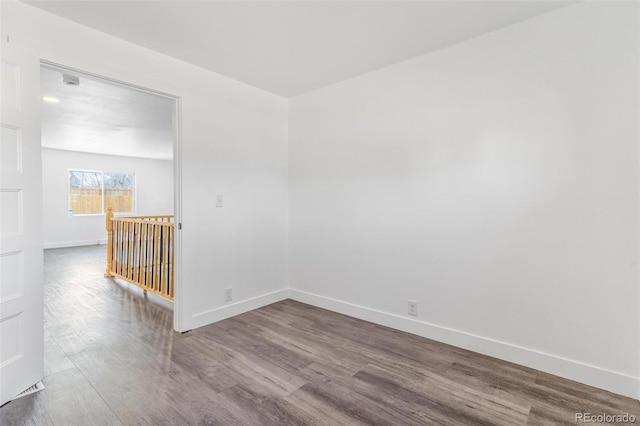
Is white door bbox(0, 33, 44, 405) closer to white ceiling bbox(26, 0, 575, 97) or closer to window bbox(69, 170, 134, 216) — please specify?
white ceiling bbox(26, 0, 575, 97)

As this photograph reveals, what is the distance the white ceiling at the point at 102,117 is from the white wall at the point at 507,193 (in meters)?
2.12

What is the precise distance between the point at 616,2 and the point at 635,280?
5.41ft

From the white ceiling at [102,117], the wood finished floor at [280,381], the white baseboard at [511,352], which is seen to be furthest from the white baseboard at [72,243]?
the white baseboard at [511,352]

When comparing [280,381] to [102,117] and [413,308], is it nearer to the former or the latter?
[413,308]

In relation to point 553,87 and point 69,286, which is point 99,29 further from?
point 69,286

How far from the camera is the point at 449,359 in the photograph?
7.49 feet

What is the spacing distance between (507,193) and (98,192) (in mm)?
9510

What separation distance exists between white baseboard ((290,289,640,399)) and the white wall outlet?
0.17ft

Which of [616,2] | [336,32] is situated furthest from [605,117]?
[336,32]

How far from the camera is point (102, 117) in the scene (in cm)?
461

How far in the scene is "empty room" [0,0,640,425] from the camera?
1812 mm

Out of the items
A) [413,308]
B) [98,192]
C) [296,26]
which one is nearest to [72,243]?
[98,192]

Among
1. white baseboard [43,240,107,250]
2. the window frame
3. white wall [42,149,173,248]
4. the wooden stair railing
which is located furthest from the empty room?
white baseboard [43,240,107,250]

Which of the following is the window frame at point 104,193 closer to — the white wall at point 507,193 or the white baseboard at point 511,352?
the white wall at point 507,193
